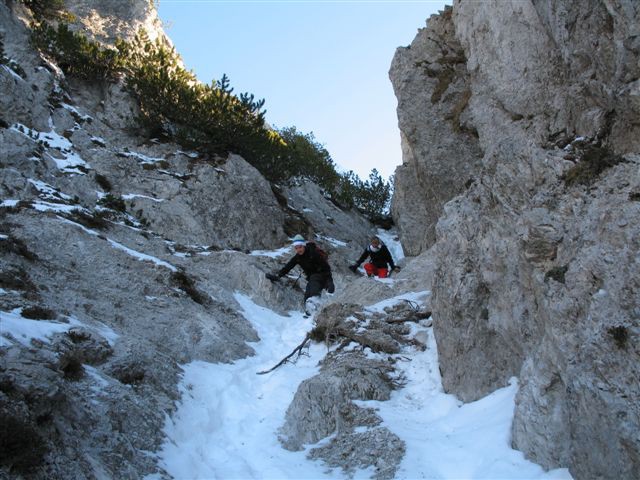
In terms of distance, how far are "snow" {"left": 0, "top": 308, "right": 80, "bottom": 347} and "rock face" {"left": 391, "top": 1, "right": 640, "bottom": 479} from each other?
712 centimetres

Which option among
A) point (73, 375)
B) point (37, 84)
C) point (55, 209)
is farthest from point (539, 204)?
point (37, 84)

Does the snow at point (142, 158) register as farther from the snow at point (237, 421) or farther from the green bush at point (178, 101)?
the snow at point (237, 421)

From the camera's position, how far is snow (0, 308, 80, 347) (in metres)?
8.58

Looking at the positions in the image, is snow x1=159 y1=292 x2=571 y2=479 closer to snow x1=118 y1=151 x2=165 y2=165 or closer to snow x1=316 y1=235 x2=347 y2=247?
snow x1=316 y1=235 x2=347 y2=247

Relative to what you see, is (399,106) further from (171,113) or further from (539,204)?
(539,204)

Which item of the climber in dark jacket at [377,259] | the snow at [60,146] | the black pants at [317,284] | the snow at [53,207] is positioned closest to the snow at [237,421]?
the black pants at [317,284]

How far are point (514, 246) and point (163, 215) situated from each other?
724 inches

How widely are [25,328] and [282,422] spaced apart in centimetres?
458

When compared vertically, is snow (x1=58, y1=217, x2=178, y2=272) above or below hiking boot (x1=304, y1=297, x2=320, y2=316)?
above

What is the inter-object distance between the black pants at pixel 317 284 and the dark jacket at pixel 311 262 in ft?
0.51

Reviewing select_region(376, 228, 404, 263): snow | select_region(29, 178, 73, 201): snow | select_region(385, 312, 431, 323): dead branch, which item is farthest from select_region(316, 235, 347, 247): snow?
select_region(385, 312, 431, 323): dead branch

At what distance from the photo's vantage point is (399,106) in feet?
93.0

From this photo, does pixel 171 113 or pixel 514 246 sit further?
pixel 171 113

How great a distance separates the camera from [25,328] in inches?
358
